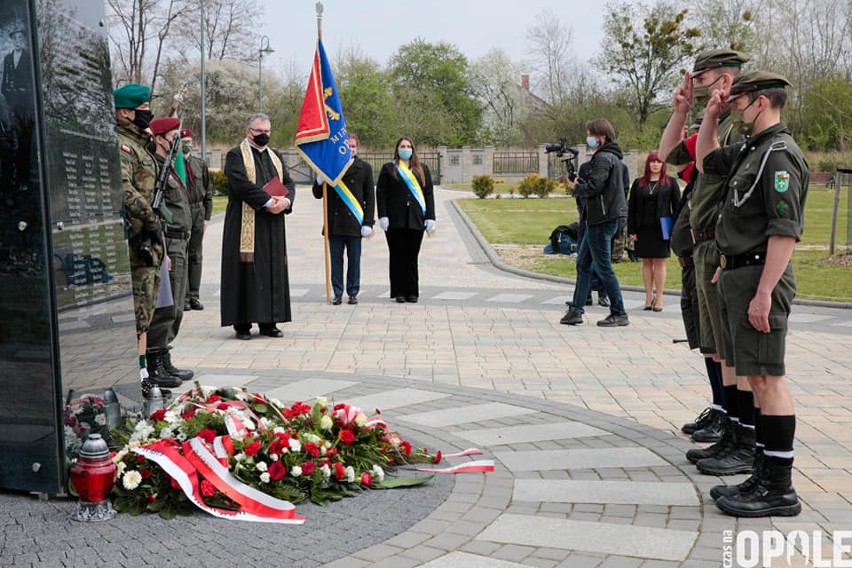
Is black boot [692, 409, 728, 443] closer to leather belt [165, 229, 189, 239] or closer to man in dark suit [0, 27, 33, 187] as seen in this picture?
man in dark suit [0, 27, 33, 187]

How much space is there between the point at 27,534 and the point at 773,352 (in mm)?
3462

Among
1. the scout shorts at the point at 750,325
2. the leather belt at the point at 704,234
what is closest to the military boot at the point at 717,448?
the scout shorts at the point at 750,325

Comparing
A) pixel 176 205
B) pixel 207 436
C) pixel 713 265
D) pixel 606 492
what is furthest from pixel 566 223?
pixel 207 436

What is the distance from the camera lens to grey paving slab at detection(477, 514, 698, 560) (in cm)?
417

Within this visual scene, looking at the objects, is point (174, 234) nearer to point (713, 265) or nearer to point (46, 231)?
point (46, 231)

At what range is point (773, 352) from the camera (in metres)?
4.62

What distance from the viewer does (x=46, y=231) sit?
457cm

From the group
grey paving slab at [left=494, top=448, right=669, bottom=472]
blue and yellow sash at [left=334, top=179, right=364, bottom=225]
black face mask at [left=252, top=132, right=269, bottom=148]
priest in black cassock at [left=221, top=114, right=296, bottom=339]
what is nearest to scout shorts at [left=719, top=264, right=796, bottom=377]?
grey paving slab at [left=494, top=448, right=669, bottom=472]

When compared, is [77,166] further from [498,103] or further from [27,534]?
[498,103]

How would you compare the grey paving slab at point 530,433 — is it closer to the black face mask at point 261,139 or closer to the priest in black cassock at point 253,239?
the priest in black cassock at point 253,239

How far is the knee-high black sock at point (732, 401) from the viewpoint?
216 inches

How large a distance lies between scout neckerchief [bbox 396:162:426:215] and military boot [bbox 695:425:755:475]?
8.09 meters

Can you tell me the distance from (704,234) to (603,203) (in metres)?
5.35

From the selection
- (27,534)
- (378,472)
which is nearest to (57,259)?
(27,534)
